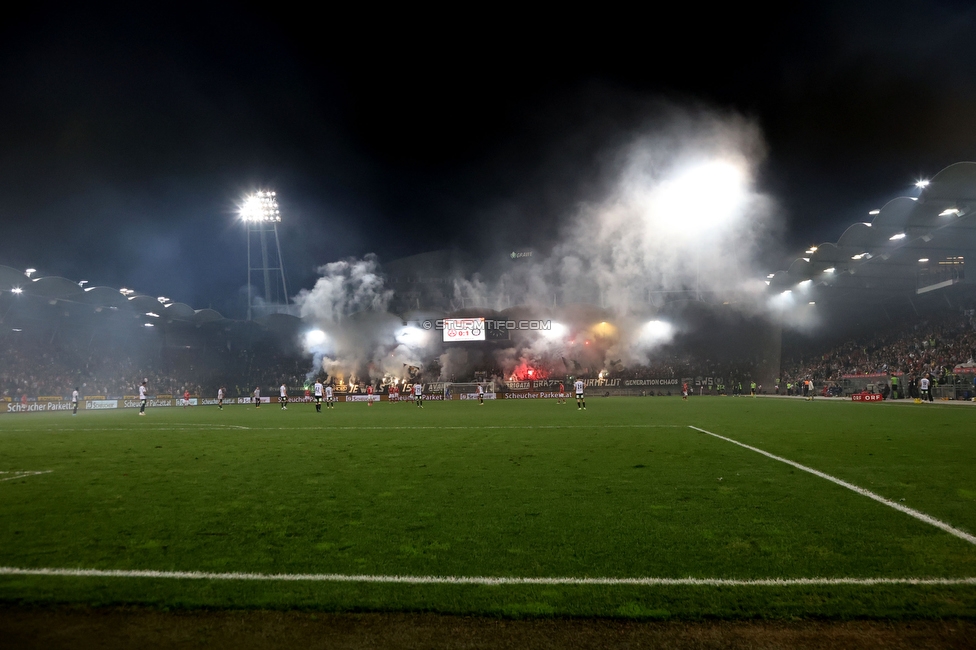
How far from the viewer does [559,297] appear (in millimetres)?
59250

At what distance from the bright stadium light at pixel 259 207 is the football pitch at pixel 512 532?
48172 millimetres

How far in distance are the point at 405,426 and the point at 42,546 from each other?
1253cm

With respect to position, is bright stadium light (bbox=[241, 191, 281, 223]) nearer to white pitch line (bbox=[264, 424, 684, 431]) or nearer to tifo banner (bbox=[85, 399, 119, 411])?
tifo banner (bbox=[85, 399, 119, 411])

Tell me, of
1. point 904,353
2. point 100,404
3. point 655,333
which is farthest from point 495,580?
point 655,333

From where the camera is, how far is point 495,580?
384 centimetres

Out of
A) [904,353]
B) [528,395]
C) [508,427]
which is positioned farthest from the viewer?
[528,395]

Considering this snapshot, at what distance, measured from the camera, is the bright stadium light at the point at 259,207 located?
177ft

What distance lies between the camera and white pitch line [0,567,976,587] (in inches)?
147

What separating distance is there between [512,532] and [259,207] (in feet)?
184

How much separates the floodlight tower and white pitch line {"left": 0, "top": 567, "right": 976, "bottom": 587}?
54491 millimetres

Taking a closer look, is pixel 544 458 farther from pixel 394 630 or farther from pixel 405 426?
pixel 405 426

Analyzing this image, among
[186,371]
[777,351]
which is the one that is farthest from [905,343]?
[186,371]

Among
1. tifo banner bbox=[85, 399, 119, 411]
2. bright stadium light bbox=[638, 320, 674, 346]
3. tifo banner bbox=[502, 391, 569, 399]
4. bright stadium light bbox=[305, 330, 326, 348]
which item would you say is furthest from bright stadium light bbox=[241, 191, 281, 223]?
bright stadium light bbox=[638, 320, 674, 346]

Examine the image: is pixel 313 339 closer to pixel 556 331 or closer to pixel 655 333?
pixel 556 331
